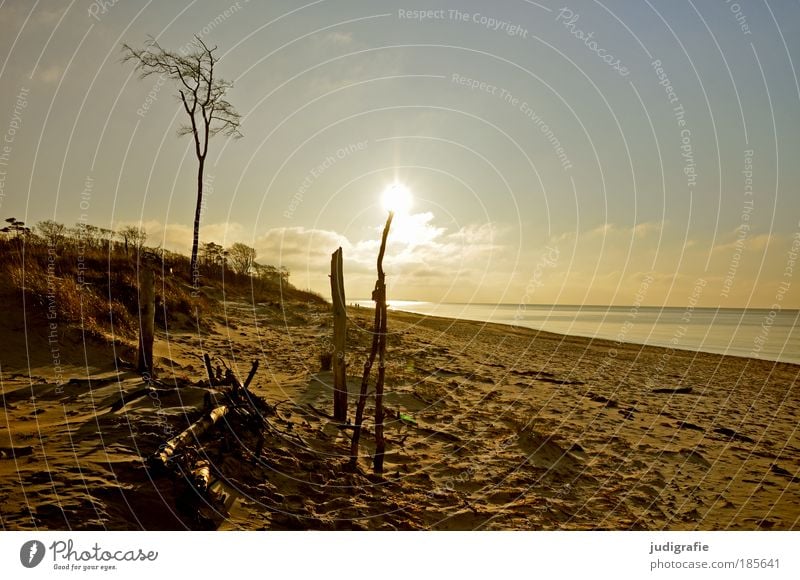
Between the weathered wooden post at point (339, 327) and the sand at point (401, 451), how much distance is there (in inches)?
18.8

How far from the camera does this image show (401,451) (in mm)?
8492

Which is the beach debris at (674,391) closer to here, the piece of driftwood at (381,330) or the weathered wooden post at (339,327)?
the weathered wooden post at (339,327)

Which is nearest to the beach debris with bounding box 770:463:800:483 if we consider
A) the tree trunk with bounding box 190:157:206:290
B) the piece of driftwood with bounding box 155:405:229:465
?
the piece of driftwood with bounding box 155:405:229:465

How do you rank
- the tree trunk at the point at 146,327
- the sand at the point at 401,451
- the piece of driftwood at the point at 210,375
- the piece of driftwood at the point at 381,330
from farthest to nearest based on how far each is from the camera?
the tree trunk at the point at 146,327 < the piece of driftwood at the point at 210,375 < the piece of driftwood at the point at 381,330 < the sand at the point at 401,451

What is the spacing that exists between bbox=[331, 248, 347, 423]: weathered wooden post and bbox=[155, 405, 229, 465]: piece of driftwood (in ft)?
8.82

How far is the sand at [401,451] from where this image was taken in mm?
4902

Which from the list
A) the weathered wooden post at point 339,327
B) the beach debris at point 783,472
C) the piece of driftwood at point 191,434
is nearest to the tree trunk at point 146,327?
the piece of driftwood at point 191,434

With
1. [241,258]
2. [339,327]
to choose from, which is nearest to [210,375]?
[339,327]

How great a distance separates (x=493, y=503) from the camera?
6902 mm

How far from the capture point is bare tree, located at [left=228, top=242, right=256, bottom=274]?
30272 mm

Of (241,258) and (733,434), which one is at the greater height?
(241,258)

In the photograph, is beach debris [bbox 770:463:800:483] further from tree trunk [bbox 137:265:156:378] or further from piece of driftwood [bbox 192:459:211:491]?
tree trunk [bbox 137:265:156:378]

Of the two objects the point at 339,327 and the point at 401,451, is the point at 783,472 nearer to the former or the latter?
the point at 401,451

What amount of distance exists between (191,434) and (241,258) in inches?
1107
